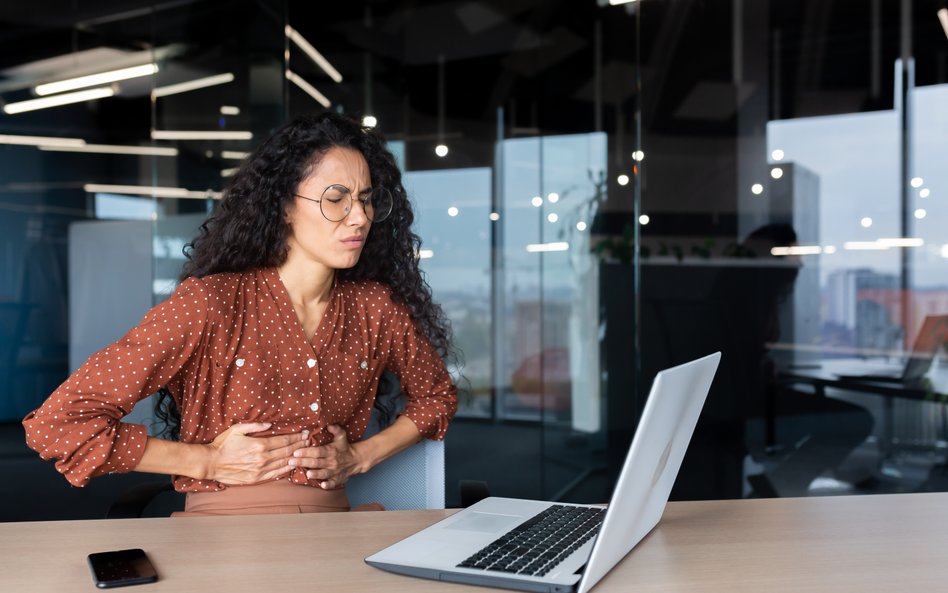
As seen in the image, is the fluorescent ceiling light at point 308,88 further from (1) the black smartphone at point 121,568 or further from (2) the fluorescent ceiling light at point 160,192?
(1) the black smartphone at point 121,568

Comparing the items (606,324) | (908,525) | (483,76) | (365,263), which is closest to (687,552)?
(908,525)

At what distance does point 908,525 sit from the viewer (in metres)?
1.46

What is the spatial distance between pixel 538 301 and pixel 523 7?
5.12ft

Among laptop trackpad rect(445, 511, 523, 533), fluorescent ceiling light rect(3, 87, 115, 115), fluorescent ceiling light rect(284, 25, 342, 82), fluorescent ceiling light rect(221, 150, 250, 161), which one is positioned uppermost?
fluorescent ceiling light rect(284, 25, 342, 82)

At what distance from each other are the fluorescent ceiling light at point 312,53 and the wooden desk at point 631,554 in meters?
3.51

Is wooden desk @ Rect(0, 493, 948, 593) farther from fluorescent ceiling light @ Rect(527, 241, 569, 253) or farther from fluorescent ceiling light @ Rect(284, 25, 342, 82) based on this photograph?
fluorescent ceiling light @ Rect(284, 25, 342, 82)

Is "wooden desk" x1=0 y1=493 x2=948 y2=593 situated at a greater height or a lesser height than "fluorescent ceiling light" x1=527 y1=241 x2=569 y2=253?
lesser

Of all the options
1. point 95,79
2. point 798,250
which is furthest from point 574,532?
point 95,79

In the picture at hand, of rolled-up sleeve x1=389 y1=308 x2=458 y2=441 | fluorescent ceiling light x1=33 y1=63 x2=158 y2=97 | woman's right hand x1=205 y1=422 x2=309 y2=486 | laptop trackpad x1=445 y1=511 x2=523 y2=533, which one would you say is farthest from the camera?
fluorescent ceiling light x1=33 y1=63 x2=158 y2=97

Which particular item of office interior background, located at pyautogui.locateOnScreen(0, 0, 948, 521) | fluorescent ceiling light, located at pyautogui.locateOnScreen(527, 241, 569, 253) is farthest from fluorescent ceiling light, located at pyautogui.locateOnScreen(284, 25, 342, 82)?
fluorescent ceiling light, located at pyautogui.locateOnScreen(527, 241, 569, 253)

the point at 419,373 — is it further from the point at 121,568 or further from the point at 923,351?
the point at 923,351

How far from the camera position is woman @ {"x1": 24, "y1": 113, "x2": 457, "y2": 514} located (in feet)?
5.67

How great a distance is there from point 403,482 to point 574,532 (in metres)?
0.87

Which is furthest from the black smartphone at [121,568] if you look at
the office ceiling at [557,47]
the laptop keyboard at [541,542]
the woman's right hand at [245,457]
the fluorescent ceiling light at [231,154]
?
the office ceiling at [557,47]
